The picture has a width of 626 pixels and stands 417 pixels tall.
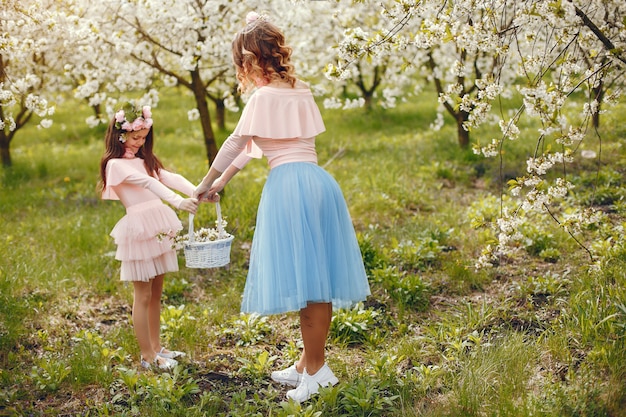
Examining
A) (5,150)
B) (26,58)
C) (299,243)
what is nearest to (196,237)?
(299,243)

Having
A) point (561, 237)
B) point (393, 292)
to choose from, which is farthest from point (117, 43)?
point (561, 237)

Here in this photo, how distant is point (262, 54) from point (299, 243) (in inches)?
39.6

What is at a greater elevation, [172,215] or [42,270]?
[172,215]

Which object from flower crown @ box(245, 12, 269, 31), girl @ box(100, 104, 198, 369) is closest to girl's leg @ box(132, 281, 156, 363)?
girl @ box(100, 104, 198, 369)

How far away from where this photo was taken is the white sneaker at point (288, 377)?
3.74 m

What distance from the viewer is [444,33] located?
3756 millimetres

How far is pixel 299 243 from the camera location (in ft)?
10.9

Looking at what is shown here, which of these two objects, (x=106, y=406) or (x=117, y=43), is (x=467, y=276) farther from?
(x=117, y=43)

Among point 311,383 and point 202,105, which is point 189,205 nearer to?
point 311,383

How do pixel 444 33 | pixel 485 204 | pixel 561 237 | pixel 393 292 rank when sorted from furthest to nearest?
pixel 485 204 < pixel 561 237 < pixel 393 292 < pixel 444 33

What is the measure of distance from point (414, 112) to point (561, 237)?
7.97 m

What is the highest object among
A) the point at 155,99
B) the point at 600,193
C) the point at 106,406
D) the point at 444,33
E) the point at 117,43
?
the point at 117,43

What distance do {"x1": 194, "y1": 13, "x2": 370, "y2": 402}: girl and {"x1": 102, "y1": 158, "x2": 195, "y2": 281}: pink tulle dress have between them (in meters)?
0.61

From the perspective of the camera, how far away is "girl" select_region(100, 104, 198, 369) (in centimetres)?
385
